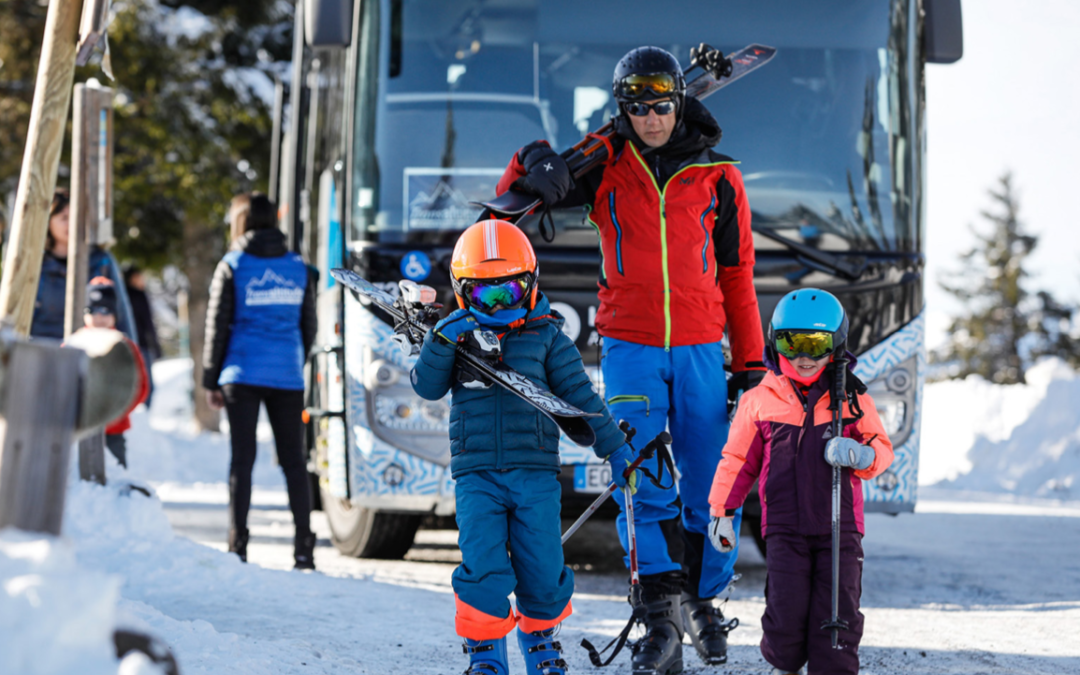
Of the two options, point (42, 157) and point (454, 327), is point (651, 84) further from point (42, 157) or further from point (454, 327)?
point (42, 157)

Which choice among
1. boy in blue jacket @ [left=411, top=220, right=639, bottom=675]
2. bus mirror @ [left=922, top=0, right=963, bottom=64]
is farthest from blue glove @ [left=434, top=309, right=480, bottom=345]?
bus mirror @ [left=922, top=0, right=963, bottom=64]

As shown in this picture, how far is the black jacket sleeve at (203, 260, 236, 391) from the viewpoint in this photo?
18.7ft

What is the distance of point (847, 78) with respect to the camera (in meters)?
5.81

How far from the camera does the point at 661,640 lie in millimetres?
3896

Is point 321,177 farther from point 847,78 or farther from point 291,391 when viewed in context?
point 847,78

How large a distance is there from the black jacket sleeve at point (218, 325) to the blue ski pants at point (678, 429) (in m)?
2.25

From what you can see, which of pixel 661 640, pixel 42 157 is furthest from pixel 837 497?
pixel 42 157

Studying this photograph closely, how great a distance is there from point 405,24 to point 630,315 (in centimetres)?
232

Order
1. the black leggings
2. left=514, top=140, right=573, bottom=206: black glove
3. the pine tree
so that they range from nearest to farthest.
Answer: left=514, top=140, right=573, bottom=206: black glove
the black leggings
the pine tree

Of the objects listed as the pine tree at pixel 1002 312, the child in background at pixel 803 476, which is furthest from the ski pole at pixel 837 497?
the pine tree at pixel 1002 312

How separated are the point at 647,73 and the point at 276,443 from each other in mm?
2767

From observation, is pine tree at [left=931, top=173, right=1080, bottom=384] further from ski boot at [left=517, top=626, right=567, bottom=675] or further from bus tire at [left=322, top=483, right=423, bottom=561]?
ski boot at [left=517, top=626, right=567, bottom=675]

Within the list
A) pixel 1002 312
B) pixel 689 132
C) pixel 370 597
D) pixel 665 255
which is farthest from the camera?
pixel 1002 312

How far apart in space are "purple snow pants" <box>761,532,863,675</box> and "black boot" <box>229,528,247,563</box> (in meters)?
3.07
